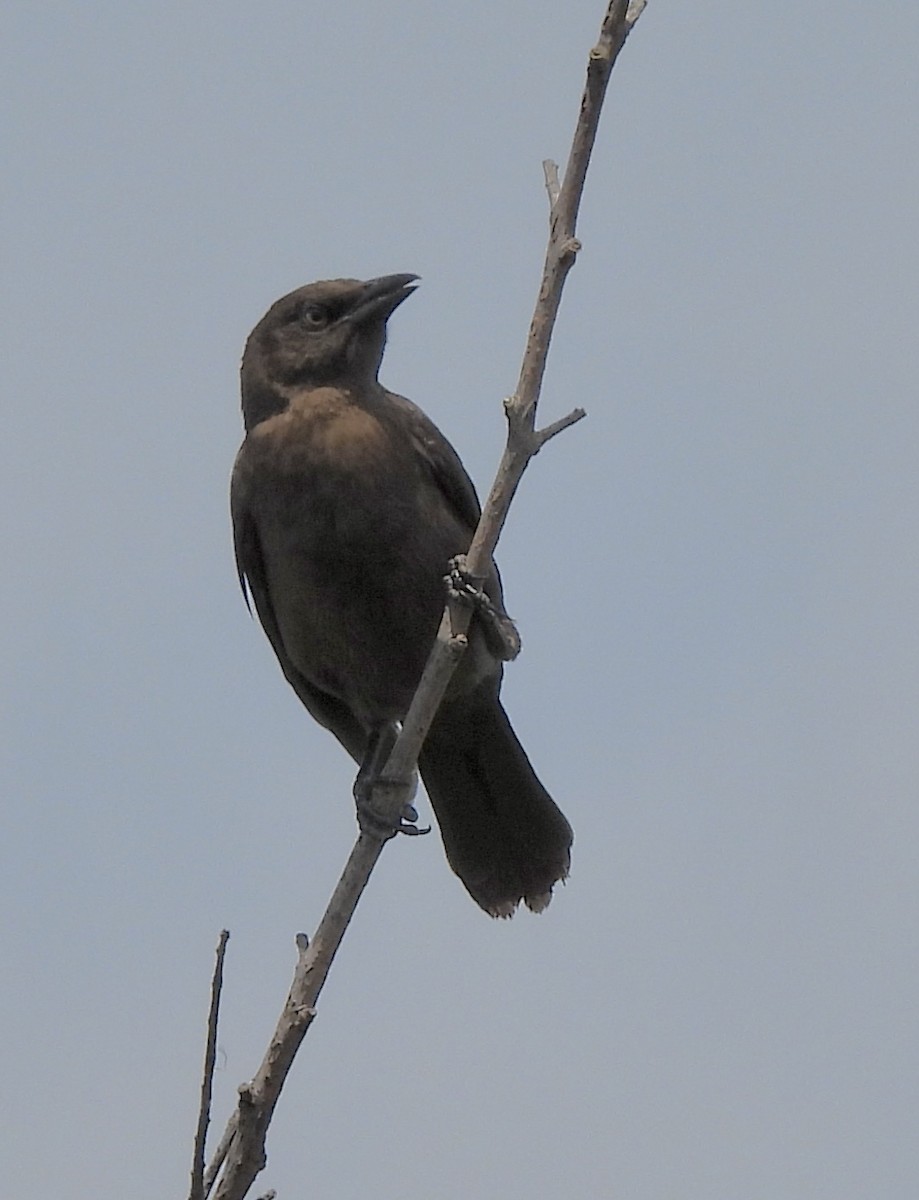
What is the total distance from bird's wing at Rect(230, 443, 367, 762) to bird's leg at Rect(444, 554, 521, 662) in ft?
3.54

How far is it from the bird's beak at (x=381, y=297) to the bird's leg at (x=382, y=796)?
167 centimetres

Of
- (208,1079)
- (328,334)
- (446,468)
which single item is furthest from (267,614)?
(208,1079)

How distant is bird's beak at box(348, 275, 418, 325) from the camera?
24.6 ft

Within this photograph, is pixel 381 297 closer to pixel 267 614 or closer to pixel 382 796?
pixel 267 614

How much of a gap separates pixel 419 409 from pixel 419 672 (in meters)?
1.18

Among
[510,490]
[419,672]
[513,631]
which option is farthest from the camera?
[419,672]

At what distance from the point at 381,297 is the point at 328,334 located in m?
0.28

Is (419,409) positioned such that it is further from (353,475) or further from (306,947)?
(306,947)

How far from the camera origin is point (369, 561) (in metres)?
7.02

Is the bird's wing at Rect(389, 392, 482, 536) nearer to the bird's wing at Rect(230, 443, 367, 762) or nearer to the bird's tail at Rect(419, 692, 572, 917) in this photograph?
the bird's wing at Rect(230, 443, 367, 762)

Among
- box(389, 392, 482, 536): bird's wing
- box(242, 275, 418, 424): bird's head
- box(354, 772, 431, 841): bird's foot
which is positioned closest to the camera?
box(354, 772, 431, 841): bird's foot

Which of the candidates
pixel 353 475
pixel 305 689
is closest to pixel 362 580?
pixel 353 475

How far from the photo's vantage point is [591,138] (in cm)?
502

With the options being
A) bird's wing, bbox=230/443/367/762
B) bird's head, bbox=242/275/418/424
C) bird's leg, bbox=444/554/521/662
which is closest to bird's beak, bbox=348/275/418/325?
bird's head, bbox=242/275/418/424
